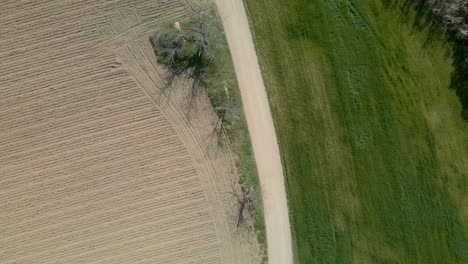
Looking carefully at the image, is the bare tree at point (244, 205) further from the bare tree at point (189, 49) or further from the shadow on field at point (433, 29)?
the shadow on field at point (433, 29)

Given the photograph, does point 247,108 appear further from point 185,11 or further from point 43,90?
point 43,90

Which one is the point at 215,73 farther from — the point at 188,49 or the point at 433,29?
the point at 433,29

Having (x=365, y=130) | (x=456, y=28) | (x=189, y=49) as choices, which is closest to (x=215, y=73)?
(x=189, y=49)

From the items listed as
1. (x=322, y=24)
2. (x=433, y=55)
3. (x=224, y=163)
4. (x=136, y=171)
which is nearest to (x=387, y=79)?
(x=433, y=55)

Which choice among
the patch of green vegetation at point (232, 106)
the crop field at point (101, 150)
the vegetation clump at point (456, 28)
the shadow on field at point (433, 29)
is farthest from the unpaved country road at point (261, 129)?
the vegetation clump at point (456, 28)

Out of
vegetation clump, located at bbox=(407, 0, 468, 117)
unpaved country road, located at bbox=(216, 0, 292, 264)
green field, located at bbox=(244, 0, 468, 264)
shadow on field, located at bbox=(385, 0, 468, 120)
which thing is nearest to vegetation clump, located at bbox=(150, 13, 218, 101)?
unpaved country road, located at bbox=(216, 0, 292, 264)

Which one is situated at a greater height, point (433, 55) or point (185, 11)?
point (185, 11)
